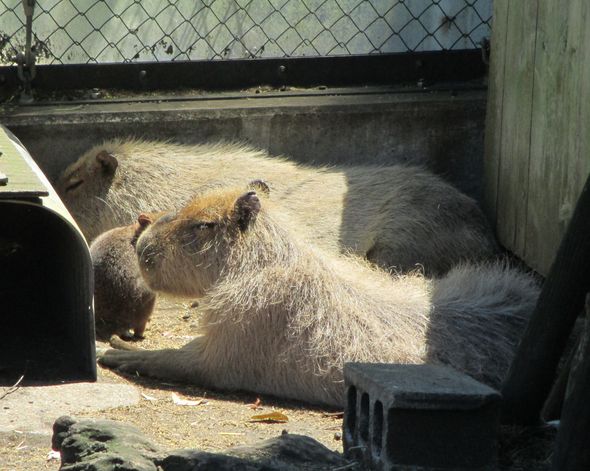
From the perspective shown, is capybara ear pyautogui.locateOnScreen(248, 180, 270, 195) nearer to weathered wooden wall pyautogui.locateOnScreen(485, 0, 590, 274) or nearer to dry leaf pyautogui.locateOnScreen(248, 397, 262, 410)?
dry leaf pyautogui.locateOnScreen(248, 397, 262, 410)

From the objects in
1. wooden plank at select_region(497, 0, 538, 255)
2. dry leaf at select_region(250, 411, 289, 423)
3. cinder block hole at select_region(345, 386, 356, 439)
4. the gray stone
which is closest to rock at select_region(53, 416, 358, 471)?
cinder block hole at select_region(345, 386, 356, 439)

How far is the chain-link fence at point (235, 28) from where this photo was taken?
757cm

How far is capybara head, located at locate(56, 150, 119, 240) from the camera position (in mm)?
7129

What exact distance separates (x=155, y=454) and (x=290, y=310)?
1822mm

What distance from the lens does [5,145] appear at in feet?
19.2

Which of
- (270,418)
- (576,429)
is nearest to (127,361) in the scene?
(270,418)

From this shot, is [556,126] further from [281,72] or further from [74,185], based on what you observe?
[74,185]

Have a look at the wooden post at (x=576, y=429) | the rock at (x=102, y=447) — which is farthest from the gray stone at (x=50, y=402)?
the wooden post at (x=576, y=429)

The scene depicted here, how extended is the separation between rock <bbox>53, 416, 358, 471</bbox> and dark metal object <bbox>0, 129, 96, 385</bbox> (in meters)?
1.43

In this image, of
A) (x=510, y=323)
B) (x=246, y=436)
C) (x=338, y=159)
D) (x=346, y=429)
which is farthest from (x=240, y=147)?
(x=346, y=429)

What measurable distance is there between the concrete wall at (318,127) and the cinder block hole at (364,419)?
382 centimetres

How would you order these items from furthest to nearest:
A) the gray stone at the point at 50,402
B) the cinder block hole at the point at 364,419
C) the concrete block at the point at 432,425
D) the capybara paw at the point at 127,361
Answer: the capybara paw at the point at 127,361 → the gray stone at the point at 50,402 → the cinder block hole at the point at 364,419 → the concrete block at the point at 432,425

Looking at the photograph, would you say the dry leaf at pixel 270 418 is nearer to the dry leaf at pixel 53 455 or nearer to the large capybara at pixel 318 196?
the dry leaf at pixel 53 455

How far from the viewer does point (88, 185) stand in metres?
7.21
